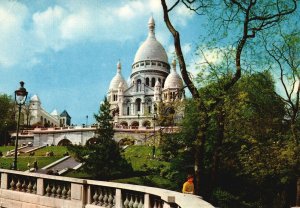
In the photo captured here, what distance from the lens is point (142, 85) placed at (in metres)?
106

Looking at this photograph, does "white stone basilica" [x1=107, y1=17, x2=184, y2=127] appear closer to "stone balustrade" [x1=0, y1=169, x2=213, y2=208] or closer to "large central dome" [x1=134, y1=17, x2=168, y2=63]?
"large central dome" [x1=134, y1=17, x2=168, y2=63]

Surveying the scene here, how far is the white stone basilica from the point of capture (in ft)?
327

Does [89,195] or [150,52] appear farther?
[150,52]

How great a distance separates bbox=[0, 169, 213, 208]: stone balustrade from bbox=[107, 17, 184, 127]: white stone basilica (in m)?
80.9

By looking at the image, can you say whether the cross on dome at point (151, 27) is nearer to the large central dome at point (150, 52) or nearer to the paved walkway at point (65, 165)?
the large central dome at point (150, 52)

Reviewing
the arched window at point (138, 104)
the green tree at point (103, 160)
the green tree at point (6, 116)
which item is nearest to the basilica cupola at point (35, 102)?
the arched window at point (138, 104)

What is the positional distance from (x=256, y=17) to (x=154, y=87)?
88629 mm

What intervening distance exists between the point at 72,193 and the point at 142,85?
94462 millimetres

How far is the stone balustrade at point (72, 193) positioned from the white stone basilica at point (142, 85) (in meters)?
80.9

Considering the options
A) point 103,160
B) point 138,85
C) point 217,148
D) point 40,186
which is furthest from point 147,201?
point 138,85

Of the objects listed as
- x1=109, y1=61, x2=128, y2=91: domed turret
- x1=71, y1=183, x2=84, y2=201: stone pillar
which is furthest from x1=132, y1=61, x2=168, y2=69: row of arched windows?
x1=71, y1=183, x2=84, y2=201: stone pillar

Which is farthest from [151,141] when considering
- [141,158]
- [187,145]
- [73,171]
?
[141,158]

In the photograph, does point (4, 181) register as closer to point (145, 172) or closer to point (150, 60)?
point (145, 172)

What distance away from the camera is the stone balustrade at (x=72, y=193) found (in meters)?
9.73
